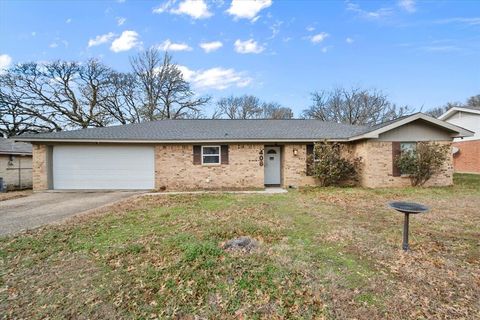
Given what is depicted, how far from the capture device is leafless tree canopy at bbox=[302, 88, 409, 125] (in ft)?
102

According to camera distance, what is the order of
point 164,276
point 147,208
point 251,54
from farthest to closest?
1. point 251,54
2. point 147,208
3. point 164,276

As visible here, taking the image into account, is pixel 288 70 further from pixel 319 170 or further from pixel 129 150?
pixel 129 150

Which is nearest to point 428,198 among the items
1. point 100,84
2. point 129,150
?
point 129,150

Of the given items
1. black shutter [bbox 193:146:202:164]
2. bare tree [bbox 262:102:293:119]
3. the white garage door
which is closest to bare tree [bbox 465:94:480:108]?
bare tree [bbox 262:102:293:119]

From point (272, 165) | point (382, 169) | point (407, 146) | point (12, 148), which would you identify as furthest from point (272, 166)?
point (12, 148)

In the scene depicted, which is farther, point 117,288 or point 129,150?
point 129,150

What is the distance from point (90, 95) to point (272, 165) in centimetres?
2056

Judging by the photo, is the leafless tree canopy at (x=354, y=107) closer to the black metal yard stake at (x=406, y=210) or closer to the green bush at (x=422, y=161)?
the green bush at (x=422, y=161)

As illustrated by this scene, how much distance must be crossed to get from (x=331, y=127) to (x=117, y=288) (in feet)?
41.2

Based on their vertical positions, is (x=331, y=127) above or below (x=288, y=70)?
below

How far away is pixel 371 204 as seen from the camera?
7426mm

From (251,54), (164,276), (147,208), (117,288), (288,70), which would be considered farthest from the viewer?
(288,70)

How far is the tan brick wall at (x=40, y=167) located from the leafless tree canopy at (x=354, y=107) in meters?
29.9

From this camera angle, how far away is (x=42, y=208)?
23.8ft
